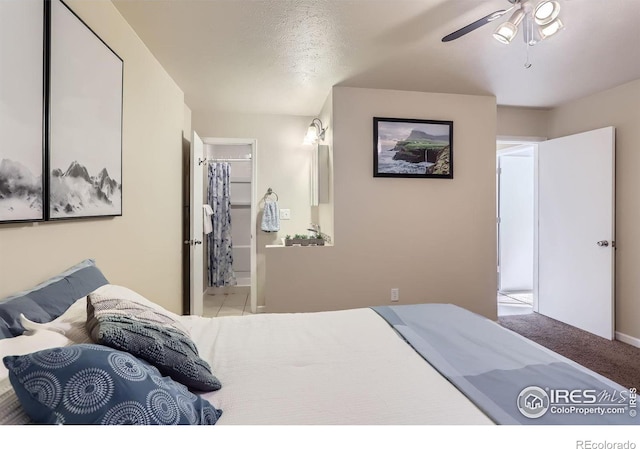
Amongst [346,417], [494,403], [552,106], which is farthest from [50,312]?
[552,106]

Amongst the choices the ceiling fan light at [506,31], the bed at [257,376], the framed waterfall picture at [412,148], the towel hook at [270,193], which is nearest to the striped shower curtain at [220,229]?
the towel hook at [270,193]

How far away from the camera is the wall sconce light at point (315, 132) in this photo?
3.55m

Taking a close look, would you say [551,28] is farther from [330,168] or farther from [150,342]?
[150,342]

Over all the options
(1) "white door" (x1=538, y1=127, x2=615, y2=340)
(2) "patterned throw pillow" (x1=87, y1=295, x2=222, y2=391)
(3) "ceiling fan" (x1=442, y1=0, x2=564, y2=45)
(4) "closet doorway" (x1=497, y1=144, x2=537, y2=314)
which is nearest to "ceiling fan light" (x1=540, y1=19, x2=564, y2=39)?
(3) "ceiling fan" (x1=442, y1=0, x2=564, y2=45)

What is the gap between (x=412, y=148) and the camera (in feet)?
10.5

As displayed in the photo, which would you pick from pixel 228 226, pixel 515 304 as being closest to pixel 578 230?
pixel 515 304

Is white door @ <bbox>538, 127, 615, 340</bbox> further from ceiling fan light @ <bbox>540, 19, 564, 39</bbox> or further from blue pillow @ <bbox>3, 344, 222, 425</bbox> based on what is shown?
blue pillow @ <bbox>3, 344, 222, 425</bbox>

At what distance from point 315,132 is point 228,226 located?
202cm

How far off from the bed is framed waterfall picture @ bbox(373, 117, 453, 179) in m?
2.07

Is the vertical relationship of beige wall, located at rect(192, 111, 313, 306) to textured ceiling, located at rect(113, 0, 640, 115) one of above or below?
below

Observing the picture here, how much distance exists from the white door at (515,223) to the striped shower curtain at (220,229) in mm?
4101

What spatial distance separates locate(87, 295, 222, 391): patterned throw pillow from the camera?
0.87 meters

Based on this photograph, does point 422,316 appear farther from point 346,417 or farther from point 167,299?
point 167,299

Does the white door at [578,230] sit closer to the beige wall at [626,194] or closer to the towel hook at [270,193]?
the beige wall at [626,194]
